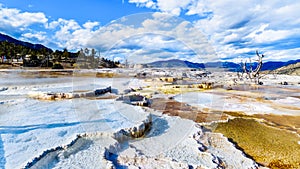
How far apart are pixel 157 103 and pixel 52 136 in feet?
21.1

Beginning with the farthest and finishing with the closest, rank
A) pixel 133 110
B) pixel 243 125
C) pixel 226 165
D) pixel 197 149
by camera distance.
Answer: pixel 133 110 < pixel 243 125 < pixel 197 149 < pixel 226 165

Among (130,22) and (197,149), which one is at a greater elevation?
(130,22)

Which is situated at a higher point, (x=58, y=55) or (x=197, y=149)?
(x=58, y=55)

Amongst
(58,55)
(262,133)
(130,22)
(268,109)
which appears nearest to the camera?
(262,133)

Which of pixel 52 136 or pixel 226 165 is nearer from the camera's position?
pixel 226 165

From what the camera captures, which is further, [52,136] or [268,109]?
[268,109]

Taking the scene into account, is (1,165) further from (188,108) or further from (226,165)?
(188,108)

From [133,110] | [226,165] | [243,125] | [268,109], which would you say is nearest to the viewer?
[226,165]

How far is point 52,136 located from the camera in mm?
5832

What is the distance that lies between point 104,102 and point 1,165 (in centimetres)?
648

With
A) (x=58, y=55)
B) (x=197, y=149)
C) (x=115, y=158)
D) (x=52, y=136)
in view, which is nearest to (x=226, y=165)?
(x=197, y=149)

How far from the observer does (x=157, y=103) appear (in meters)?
11.6

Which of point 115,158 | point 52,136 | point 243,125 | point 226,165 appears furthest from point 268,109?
point 52,136

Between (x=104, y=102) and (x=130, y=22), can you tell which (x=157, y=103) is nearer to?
(x=104, y=102)
